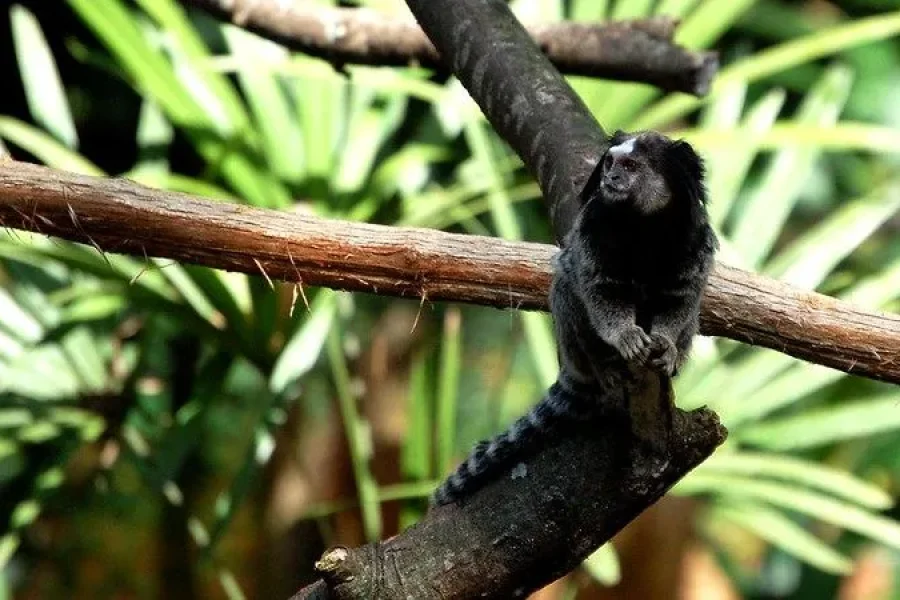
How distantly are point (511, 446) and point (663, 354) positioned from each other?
0.87 feet

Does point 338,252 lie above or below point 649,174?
below

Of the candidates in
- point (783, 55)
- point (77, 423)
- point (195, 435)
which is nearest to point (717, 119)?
point (783, 55)

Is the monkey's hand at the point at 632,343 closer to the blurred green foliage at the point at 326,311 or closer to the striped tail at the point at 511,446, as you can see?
the striped tail at the point at 511,446

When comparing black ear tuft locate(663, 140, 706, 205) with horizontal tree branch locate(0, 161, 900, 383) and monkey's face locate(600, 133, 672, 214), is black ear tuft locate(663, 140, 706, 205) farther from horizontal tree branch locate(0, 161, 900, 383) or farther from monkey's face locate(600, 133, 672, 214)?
horizontal tree branch locate(0, 161, 900, 383)

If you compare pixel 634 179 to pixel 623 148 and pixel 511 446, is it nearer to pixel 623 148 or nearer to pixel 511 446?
pixel 623 148

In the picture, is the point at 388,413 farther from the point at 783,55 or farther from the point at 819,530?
the point at 819,530

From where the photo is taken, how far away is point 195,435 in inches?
86.0

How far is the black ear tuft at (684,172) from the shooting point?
3.86ft

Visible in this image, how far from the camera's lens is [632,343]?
1146 millimetres

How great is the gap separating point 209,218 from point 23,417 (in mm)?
1167

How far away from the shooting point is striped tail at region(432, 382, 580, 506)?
1317 mm

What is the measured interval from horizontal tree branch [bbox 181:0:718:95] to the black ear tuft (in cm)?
76

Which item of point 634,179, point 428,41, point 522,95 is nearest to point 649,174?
point 634,179

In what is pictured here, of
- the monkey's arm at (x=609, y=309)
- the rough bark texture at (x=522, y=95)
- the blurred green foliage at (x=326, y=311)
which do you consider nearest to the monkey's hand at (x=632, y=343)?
the monkey's arm at (x=609, y=309)
